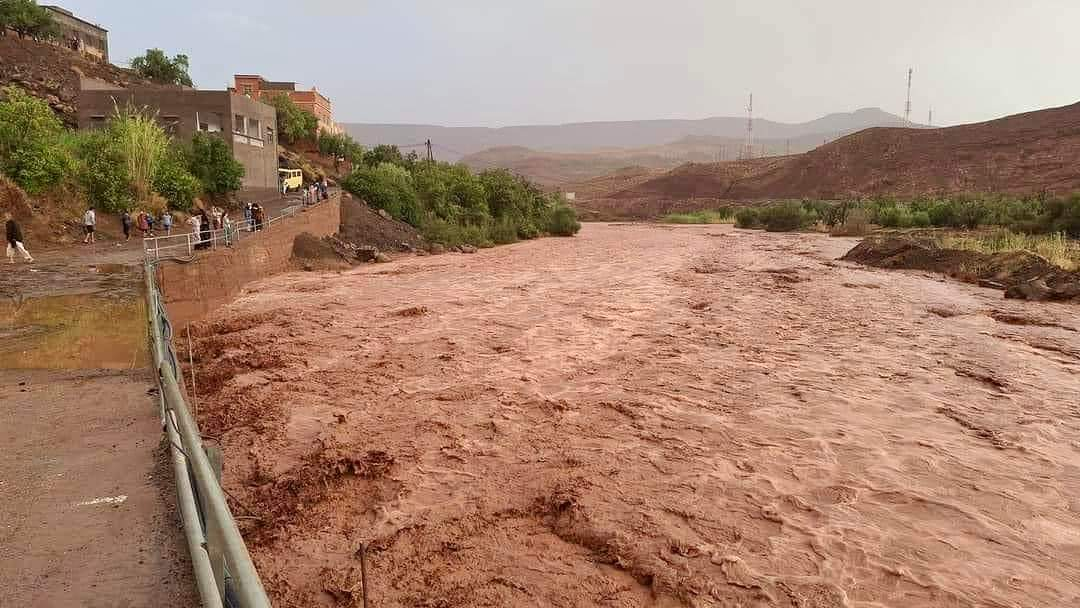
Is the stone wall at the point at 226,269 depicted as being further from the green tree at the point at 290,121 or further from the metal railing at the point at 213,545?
the green tree at the point at 290,121

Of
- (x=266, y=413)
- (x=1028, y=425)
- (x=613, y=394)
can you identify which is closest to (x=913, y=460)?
(x=1028, y=425)

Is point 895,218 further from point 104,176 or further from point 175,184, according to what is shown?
point 104,176

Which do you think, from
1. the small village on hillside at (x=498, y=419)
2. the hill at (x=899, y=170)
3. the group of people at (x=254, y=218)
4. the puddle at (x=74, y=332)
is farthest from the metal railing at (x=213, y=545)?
the hill at (x=899, y=170)

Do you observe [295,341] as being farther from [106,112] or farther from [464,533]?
[106,112]

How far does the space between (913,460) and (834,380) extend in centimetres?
323

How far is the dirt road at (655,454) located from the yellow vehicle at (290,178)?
3058cm

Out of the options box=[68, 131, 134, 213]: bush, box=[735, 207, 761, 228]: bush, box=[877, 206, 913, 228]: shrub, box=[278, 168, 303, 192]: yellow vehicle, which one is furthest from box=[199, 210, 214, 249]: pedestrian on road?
box=[735, 207, 761, 228]: bush

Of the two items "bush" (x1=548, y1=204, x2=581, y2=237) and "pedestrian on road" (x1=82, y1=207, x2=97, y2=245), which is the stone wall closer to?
"pedestrian on road" (x1=82, y1=207, x2=97, y2=245)

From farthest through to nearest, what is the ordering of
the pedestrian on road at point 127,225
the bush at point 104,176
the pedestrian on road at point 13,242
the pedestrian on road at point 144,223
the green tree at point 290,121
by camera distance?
the green tree at point 290,121 < the bush at point 104,176 < the pedestrian on road at point 144,223 < the pedestrian on road at point 127,225 < the pedestrian on road at point 13,242

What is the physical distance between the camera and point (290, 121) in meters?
64.1

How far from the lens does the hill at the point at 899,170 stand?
205 feet

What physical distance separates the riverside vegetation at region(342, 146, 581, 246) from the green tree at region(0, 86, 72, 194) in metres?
15.1

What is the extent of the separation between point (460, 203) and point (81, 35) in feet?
172

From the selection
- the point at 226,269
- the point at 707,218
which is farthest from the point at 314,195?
the point at 707,218
